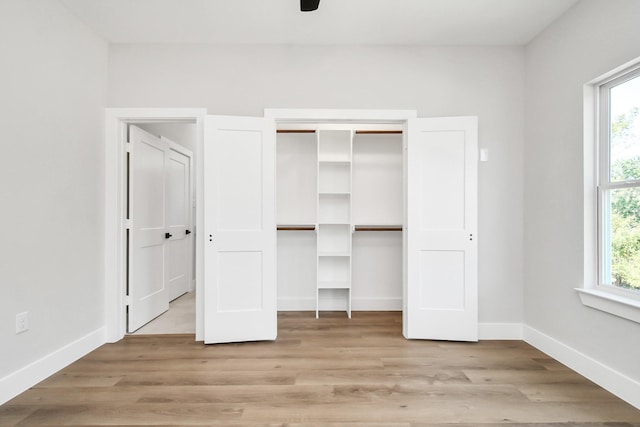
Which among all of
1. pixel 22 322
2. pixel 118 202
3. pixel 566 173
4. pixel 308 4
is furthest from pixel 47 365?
pixel 566 173

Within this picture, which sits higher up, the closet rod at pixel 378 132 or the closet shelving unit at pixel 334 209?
the closet rod at pixel 378 132

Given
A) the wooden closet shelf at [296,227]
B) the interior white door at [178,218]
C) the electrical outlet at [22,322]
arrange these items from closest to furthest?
1. the electrical outlet at [22,322]
2. the wooden closet shelf at [296,227]
3. the interior white door at [178,218]

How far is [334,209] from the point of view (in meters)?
4.22

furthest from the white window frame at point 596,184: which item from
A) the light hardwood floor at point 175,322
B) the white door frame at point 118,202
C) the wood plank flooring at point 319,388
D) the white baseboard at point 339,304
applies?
the light hardwood floor at point 175,322

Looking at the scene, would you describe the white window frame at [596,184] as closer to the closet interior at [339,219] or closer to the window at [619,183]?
the window at [619,183]

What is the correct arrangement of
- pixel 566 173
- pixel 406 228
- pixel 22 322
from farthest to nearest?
1. pixel 406 228
2. pixel 566 173
3. pixel 22 322

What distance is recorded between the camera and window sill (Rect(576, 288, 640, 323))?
6.85ft

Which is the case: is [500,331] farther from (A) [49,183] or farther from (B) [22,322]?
(A) [49,183]

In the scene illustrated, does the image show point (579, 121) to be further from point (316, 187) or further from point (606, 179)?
point (316, 187)

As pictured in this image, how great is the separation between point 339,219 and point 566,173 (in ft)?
7.59

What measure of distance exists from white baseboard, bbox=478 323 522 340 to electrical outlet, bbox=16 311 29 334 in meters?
3.63

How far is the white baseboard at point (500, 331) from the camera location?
127 inches

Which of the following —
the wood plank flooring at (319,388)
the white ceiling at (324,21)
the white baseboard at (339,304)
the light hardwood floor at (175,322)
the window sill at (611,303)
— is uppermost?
the white ceiling at (324,21)

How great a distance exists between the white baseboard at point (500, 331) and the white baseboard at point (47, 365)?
138 inches
